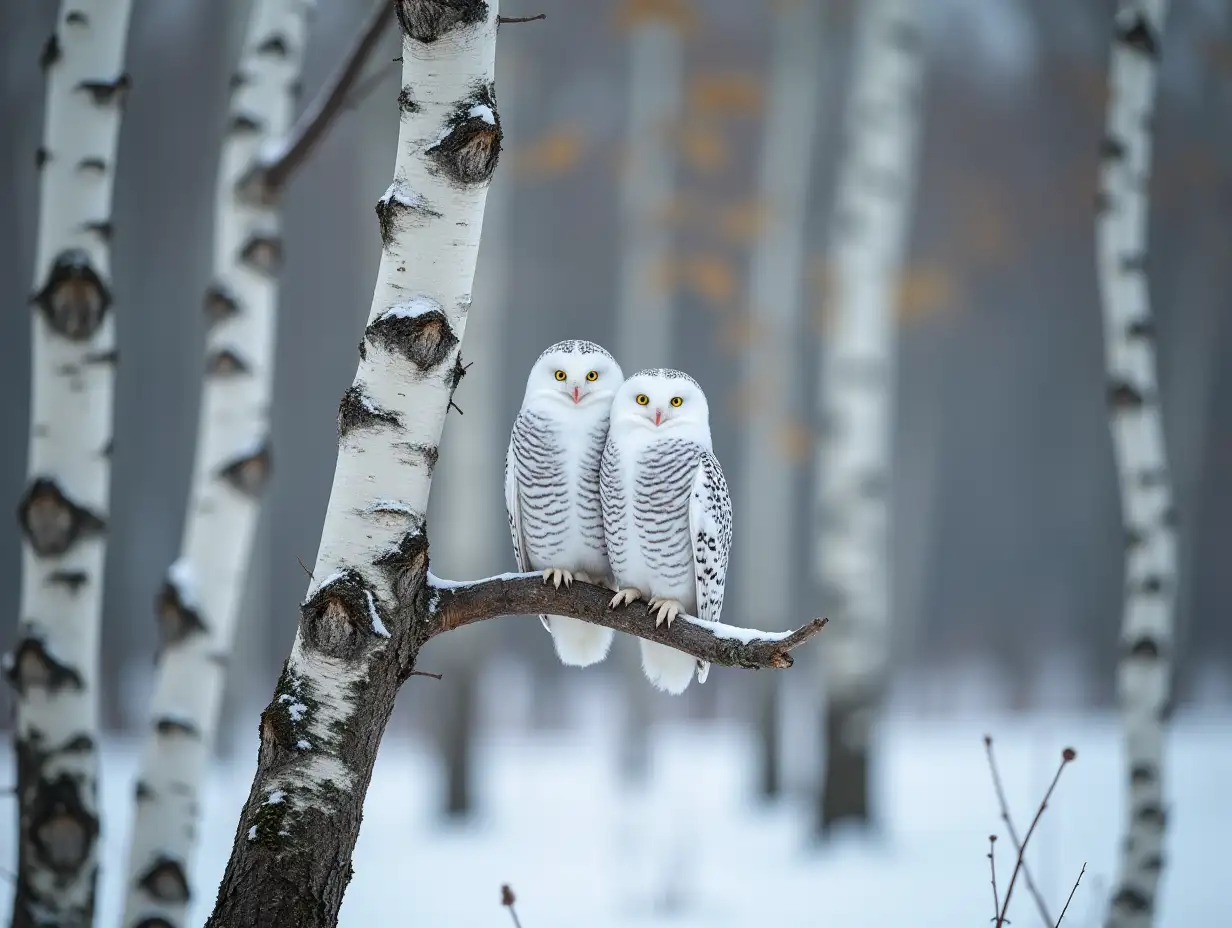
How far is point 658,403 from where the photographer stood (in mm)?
1518

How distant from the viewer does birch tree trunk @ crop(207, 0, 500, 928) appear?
126 centimetres

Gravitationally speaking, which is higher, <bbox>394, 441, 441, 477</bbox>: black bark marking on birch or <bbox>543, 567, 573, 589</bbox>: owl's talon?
<bbox>394, 441, 441, 477</bbox>: black bark marking on birch

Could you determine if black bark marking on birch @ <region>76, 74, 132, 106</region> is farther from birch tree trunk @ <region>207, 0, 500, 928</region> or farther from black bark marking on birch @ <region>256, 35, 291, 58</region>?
birch tree trunk @ <region>207, 0, 500, 928</region>

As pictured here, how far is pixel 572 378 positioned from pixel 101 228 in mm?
1121

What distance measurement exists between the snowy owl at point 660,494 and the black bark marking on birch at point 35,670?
1.16 meters

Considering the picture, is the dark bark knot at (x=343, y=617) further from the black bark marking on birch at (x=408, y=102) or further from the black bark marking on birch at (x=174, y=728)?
the black bark marking on birch at (x=174, y=728)

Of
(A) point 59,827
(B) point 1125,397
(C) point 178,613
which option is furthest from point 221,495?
(B) point 1125,397

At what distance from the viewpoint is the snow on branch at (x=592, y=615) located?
129 cm

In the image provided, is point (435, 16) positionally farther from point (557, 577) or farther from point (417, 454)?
point (557, 577)

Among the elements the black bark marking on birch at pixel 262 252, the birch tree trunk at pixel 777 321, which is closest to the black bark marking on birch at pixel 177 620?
the black bark marking on birch at pixel 262 252

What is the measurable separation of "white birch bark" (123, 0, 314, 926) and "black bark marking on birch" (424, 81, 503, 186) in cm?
116

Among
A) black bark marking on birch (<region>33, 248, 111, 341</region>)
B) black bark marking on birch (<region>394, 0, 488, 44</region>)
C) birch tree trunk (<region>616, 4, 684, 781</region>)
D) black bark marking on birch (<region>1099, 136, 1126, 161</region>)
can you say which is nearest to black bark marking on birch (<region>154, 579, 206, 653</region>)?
black bark marking on birch (<region>33, 248, 111, 341</region>)

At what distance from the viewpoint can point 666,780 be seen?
621 cm

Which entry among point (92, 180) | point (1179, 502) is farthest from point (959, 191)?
point (92, 180)
